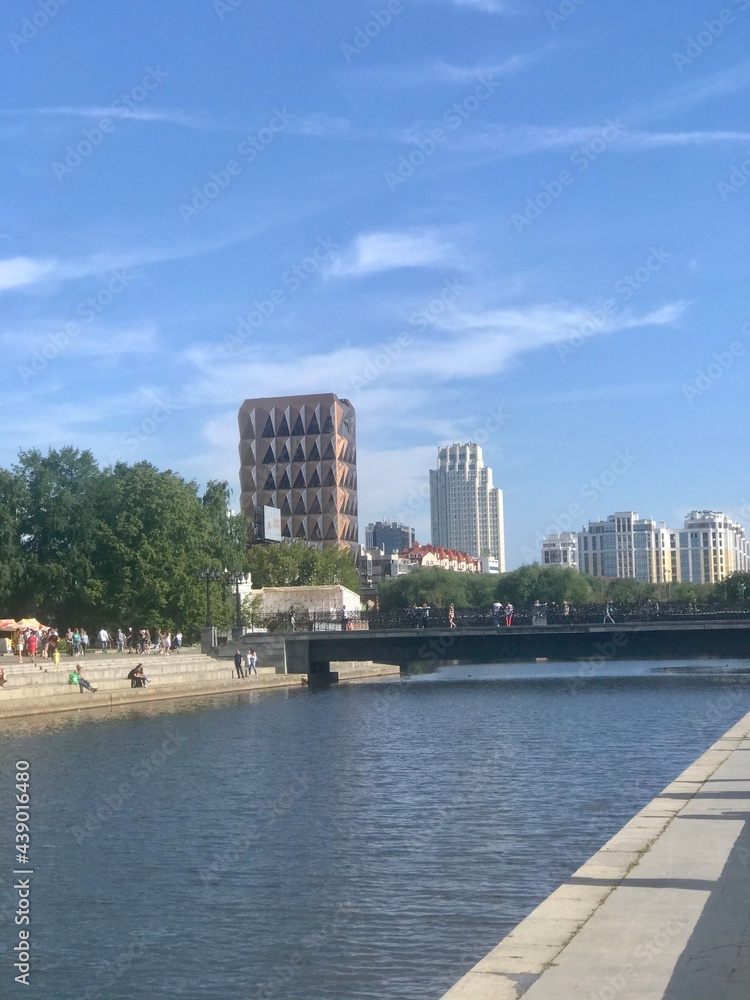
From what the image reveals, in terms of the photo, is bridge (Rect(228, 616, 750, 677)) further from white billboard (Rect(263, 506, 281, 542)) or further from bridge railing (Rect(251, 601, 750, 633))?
white billboard (Rect(263, 506, 281, 542))

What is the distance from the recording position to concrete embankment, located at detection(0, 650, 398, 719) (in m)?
44.1

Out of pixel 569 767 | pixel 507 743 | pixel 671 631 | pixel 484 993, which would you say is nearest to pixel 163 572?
pixel 671 631

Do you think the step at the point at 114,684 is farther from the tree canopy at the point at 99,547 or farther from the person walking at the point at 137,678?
the tree canopy at the point at 99,547

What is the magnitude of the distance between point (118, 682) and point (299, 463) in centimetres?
10886

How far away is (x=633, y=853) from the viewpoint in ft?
46.2

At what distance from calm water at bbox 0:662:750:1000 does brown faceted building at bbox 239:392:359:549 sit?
396 feet

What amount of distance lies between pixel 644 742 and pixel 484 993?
76.9ft

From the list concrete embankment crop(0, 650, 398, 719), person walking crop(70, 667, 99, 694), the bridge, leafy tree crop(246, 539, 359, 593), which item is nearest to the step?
concrete embankment crop(0, 650, 398, 719)

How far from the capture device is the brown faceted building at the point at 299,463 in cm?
15962

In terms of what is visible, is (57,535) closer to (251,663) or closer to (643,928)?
(251,663)

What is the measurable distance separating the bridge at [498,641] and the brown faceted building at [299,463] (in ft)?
283

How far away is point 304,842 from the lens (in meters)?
18.3

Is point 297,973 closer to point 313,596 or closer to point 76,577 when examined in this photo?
point 76,577

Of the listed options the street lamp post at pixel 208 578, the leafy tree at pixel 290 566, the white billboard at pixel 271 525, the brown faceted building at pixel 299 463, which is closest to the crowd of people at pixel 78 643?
the street lamp post at pixel 208 578
